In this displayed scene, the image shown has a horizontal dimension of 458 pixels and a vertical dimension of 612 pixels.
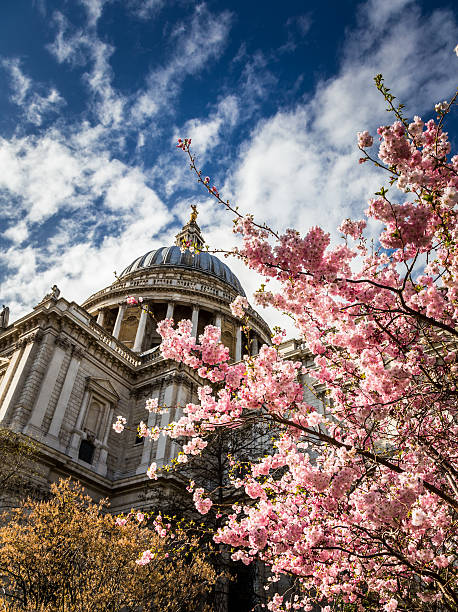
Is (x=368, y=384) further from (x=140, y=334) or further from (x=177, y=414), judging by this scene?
(x=140, y=334)

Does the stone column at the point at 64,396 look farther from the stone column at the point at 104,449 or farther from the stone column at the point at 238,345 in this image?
the stone column at the point at 238,345

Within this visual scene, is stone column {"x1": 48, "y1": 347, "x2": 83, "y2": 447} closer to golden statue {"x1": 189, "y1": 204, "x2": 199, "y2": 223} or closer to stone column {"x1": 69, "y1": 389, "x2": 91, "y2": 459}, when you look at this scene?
stone column {"x1": 69, "y1": 389, "x2": 91, "y2": 459}

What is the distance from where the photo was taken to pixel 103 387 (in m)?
23.8

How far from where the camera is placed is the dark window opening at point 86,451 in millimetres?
20906

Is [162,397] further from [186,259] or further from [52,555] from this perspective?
[186,259]

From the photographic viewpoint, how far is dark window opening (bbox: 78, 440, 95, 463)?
68.6 feet

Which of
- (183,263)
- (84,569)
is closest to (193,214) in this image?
(183,263)

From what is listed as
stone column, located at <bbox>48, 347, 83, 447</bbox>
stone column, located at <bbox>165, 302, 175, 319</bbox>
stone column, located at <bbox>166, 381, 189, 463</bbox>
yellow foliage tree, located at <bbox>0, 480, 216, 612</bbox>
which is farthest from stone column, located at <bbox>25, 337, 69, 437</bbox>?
stone column, located at <bbox>165, 302, 175, 319</bbox>

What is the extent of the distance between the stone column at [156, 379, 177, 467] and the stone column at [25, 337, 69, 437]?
591cm

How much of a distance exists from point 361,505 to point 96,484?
17.4 meters

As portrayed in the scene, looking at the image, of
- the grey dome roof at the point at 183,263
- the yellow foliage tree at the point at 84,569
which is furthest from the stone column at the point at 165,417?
the grey dome roof at the point at 183,263

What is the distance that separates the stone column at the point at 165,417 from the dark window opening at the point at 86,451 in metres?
3.37

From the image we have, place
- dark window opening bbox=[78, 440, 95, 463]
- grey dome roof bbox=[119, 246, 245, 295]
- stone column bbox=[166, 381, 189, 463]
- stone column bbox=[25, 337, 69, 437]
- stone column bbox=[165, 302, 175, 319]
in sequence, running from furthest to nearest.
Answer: grey dome roof bbox=[119, 246, 245, 295], stone column bbox=[165, 302, 175, 319], stone column bbox=[166, 381, 189, 463], dark window opening bbox=[78, 440, 95, 463], stone column bbox=[25, 337, 69, 437]

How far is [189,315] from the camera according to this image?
4128 centimetres
